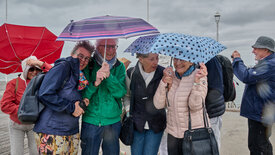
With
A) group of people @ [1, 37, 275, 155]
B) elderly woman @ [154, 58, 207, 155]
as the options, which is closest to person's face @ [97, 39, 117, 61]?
group of people @ [1, 37, 275, 155]

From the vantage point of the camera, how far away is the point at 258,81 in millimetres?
3406

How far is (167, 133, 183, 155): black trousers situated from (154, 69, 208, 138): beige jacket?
0.07 m

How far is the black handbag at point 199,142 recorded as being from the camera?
2.38 m

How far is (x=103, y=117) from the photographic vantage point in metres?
2.71

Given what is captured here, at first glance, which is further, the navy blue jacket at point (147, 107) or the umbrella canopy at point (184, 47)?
the navy blue jacket at point (147, 107)

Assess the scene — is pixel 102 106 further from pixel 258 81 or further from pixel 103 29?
pixel 258 81

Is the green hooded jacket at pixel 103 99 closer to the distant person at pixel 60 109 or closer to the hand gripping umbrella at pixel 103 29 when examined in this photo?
the distant person at pixel 60 109

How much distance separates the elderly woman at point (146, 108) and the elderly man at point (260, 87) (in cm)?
153

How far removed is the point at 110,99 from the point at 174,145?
99 cm

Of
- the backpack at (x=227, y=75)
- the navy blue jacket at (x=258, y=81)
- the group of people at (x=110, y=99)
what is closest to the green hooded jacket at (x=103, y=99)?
the group of people at (x=110, y=99)

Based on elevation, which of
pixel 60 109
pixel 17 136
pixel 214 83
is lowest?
pixel 17 136

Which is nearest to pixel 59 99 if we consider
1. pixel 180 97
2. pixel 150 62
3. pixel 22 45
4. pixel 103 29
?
pixel 103 29

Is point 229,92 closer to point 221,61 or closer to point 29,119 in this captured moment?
point 221,61

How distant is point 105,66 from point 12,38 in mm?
1300
